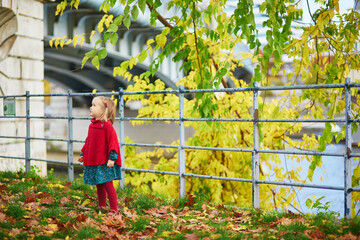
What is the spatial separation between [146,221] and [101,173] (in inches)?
32.5

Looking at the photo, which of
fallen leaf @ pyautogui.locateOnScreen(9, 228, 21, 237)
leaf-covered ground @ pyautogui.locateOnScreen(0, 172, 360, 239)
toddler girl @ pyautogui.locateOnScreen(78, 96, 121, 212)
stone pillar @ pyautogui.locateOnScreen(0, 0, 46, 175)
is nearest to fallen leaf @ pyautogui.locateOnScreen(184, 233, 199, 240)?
leaf-covered ground @ pyautogui.locateOnScreen(0, 172, 360, 239)

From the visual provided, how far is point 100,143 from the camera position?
483 centimetres

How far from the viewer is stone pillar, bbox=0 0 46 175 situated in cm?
1001

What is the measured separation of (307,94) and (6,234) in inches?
160

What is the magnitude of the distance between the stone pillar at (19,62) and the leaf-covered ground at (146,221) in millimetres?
4553

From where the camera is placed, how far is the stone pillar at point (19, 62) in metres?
10.0

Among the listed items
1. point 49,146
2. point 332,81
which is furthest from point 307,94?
point 49,146

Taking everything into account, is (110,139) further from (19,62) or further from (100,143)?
(19,62)

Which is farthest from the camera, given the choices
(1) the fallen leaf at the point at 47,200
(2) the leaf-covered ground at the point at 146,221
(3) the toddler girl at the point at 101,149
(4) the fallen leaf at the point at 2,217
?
(1) the fallen leaf at the point at 47,200

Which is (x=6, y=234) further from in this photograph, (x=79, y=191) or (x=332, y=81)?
(x=332, y=81)

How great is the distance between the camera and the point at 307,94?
18.8ft

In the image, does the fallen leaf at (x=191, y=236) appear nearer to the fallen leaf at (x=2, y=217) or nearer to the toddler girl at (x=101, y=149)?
the toddler girl at (x=101, y=149)

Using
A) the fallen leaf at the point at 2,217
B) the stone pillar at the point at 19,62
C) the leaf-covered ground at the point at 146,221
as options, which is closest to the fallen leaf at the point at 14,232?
the leaf-covered ground at the point at 146,221

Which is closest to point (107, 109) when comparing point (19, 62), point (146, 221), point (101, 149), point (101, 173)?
point (101, 149)
